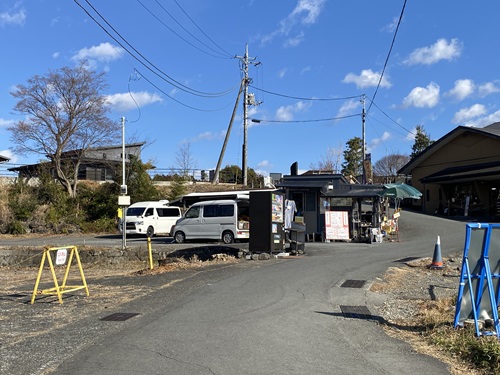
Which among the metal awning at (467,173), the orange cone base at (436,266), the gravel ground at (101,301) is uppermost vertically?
the metal awning at (467,173)

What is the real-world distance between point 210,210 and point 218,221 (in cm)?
71

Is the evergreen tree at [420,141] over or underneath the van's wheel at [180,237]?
over

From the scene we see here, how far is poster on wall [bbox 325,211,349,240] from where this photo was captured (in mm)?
22781

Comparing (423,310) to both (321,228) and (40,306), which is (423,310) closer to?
(40,306)

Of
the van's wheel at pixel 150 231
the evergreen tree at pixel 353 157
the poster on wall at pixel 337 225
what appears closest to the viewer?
the poster on wall at pixel 337 225

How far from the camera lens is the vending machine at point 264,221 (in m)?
16.7

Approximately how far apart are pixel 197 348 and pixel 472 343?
3.56 metres

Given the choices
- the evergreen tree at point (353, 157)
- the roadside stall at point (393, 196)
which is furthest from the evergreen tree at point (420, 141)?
the roadside stall at point (393, 196)

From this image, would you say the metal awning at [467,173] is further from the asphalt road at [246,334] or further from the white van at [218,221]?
the asphalt road at [246,334]

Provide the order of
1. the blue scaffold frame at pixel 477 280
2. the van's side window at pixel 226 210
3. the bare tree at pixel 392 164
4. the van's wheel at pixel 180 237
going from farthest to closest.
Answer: the bare tree at pixel 392 164 < the van's wheel at pixel 180 237 < the van's side window at pixel 226 210 < the blue scaffold frame at pixel 477 280

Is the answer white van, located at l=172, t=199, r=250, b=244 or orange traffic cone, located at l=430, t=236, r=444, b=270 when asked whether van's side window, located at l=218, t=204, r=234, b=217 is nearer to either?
white van, located at l=172, t=199, r=250, b=244

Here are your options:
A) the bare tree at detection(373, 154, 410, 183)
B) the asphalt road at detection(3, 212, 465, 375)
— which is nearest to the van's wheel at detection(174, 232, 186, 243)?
the asphalt road at detection(3, 212, 465, 375)

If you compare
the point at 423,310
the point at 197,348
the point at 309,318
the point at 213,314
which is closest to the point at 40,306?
the point at 213,314

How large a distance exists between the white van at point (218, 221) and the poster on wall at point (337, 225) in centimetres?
400
